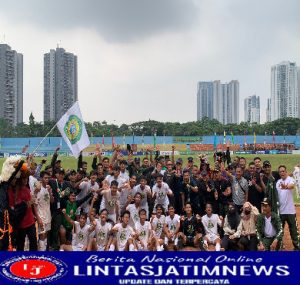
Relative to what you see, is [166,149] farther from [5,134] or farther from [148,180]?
[148,180]

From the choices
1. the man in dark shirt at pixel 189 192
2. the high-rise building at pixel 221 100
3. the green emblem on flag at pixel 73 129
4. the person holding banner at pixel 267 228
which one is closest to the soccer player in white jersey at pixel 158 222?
the man in dark shirt at pixel 189 192

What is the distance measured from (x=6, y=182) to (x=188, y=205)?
417cm

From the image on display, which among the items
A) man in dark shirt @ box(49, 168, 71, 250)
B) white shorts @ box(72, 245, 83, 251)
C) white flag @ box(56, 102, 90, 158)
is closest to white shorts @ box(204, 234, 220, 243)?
white shorts @ box(72, 245, 83, 251)

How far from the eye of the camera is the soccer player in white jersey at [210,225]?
28.5ft

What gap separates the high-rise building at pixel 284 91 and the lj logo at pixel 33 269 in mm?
137504

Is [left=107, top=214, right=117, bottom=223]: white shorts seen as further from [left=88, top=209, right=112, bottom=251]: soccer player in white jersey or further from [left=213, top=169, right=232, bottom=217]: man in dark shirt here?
[left=213, top=169, right=232, bottom=217]: man in dark shirt

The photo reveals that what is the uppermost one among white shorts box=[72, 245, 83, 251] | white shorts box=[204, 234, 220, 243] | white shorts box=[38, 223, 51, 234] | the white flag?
the white flag

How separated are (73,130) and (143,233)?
373 cm

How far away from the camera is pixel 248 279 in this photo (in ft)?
15.1

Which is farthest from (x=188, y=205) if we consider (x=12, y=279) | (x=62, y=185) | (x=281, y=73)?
(x=281, y=73)

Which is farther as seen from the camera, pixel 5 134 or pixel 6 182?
pixel 5 134

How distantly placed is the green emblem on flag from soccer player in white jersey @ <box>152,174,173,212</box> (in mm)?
2676

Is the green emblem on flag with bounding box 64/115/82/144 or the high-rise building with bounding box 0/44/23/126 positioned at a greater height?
the high-rise building with bounding box 0/44/23/126

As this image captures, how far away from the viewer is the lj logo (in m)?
4.62
